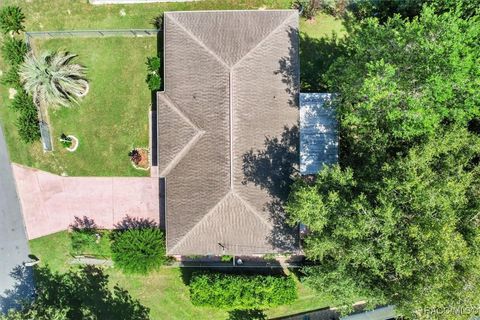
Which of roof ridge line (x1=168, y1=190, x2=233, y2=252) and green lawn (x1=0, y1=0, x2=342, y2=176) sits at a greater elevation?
green lawn (x1=0, y1=0, x2=342, y2=176)

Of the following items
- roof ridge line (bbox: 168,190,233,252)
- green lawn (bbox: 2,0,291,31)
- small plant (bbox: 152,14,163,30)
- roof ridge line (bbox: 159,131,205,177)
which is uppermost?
green lawn (bbox: 2,0,291,31)

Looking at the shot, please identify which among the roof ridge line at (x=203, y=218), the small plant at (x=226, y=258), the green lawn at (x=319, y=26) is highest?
the green lawn at (x=319, y=26)

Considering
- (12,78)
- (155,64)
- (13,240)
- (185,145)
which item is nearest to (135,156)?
(185,145)

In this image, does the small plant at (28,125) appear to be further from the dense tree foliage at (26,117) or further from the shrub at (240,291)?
the shrub at (240,291)

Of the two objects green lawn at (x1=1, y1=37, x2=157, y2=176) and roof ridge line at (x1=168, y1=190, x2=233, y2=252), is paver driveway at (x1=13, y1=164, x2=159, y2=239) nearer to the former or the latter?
green lawn at (x1=1, y1=37, x2=157, y2=176)

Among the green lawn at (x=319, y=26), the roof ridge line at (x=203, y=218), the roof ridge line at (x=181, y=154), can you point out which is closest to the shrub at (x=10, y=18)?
the roof ridge line at (x=181, y=154)

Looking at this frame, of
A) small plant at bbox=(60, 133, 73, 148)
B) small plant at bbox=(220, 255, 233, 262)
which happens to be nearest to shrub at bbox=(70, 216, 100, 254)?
small plant at bbox=(60, 133, 73, 148)
